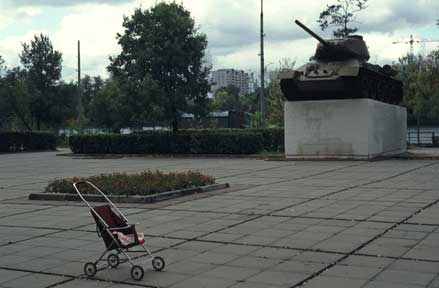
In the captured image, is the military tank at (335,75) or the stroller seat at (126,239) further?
the military tank at (335,75)

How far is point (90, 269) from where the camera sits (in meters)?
6.69

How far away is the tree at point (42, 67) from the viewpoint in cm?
5406

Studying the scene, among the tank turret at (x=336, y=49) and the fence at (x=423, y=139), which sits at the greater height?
the tank turret at (x=336, y=49)

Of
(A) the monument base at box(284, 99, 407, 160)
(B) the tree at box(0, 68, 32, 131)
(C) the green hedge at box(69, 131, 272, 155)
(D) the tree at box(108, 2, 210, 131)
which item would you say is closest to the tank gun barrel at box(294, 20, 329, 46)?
(A) the monument base at box(284, 99, 407, 160)

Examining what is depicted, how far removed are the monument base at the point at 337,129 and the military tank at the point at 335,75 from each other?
1.37 ft

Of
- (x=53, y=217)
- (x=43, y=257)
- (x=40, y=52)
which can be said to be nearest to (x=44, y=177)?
(x=53, y=217)

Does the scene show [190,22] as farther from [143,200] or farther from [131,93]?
[143,200]

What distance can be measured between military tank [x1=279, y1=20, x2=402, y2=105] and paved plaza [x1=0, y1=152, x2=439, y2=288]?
433 inches

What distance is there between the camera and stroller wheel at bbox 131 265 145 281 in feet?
21.2

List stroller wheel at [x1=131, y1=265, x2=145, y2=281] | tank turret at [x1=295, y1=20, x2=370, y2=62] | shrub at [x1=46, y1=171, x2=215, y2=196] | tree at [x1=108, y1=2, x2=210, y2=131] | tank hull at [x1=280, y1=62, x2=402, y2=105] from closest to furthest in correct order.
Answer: stroller wheel at [x1=131, y1=265, x2=145, y2=281] → shrub at [x1=46, y1=171, x2=215, y2=196] → tank hull at [x1=280, y1=62, x2=402, y2=105] → tank turret at [x1=295, y1=20, x2=370, y2=62] → tree at [x1=108, y1=2, x2=210, y2=131]

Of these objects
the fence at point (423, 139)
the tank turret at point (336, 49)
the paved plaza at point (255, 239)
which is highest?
the tank turret at point (336, 49)

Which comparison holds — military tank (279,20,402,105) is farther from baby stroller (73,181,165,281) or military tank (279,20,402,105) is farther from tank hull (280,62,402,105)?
baby stroller (73,181,165,281)

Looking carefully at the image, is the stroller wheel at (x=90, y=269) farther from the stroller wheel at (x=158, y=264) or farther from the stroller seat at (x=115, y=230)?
the stroller wheel at (x=158, y=264)

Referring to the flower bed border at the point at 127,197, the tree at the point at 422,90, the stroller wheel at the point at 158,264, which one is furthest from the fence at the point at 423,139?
the stroller wheel at the point at 158,264
